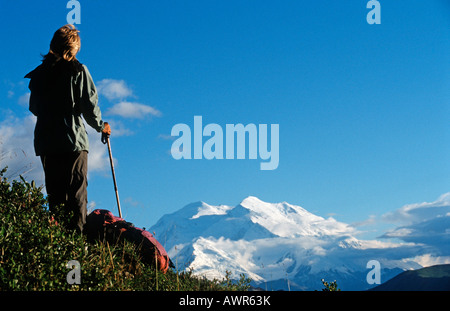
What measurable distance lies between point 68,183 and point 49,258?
90.2 inches

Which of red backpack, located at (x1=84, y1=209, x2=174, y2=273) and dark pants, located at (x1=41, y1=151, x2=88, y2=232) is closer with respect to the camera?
dark pants, located at (x1=41, y1=151, x2=88, y2=232)

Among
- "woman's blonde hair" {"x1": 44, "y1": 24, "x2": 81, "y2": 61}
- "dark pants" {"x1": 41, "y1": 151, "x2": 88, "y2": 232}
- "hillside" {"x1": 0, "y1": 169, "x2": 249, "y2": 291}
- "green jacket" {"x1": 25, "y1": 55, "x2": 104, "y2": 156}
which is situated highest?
"woman's blonde hair" {"x1": 44, "y1": 24, "x2": 81, "y2": 61}

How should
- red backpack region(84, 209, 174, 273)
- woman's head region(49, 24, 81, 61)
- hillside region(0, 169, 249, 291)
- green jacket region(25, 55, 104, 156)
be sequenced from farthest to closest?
red backpack region(84, 209, 174, 273)
woman's head region(49, 24, 81, 61)
green jacket region(25, 55, 104, 156)
hillside region(0, 169, 249, 291)

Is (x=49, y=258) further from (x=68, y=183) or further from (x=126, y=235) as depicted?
(x=126, y=235)

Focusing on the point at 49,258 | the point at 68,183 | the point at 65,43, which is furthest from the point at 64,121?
the point at 49,258

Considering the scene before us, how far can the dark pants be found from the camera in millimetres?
8305

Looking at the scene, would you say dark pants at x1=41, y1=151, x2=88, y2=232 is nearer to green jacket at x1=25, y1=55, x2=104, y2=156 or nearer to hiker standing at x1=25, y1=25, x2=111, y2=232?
hiker standing at x1=25, y1=25, x2=111, y2=232

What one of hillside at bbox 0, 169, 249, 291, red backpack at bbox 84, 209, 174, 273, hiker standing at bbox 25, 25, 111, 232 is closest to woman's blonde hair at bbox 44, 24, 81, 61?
→ hiker standing at bbox 25, 25, 111, 232

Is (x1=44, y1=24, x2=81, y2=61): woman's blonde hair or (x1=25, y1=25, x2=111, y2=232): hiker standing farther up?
(x1=44, y1=24, x2=81, y2=61): woman's blonde hair

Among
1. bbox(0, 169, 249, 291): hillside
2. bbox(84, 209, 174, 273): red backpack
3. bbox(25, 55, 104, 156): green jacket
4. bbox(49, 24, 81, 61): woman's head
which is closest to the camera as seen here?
bbox(0, 169, 249, 291): hillside

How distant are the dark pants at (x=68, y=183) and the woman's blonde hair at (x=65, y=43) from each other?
6.10ft

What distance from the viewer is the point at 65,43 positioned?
8336mm
